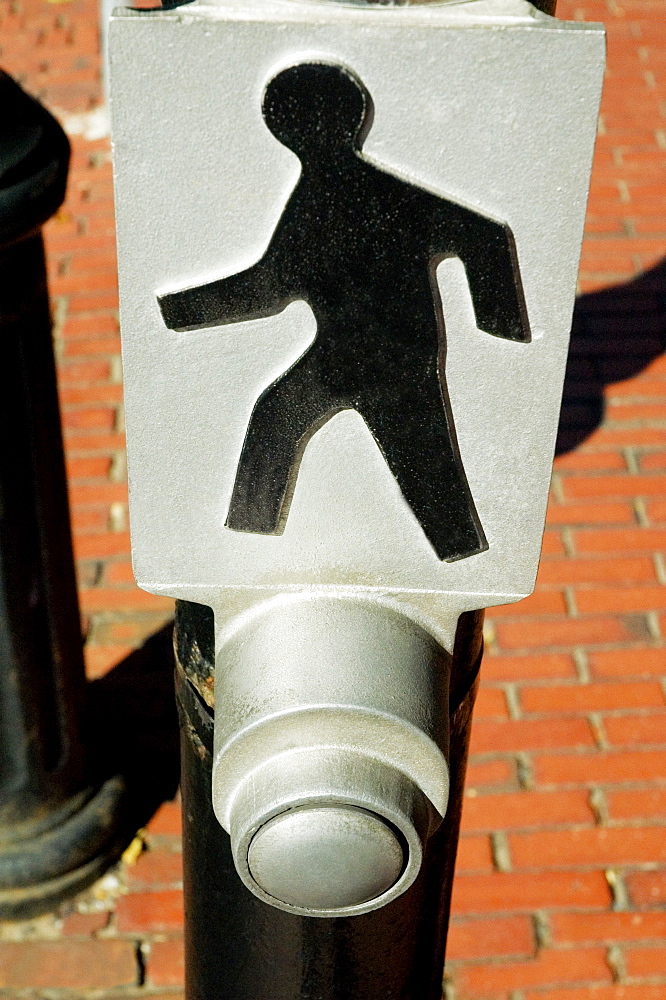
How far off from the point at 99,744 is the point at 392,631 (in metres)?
2.11

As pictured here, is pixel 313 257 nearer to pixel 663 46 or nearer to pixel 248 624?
pixel 248 624

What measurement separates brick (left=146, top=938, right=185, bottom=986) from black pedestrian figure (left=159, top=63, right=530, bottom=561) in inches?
78.9

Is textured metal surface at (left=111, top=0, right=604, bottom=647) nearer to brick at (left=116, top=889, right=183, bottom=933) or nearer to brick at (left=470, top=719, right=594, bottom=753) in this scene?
brick at (left=116, top=889, right=183, bottom=933)

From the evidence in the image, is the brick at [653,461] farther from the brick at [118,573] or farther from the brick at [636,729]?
the brick at [118,573]

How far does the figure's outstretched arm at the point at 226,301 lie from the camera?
1105 millimetres

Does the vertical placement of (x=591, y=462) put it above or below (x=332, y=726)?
below

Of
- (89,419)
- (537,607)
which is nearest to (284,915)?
(537,607)

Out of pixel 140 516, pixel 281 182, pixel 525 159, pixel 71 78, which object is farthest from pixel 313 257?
pixel 71 78

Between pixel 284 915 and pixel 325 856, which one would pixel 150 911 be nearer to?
pixel 284 915

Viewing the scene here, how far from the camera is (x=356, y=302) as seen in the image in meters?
1.11

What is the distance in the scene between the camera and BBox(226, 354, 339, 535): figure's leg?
1.17m

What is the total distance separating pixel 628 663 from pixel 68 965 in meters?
1.79

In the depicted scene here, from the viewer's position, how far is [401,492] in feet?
4.03

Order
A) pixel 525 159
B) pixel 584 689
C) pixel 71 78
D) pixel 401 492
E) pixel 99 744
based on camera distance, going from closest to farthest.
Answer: pixel 525 159 < pixel 401 492 < pixel 99 744 < pixel 584 689 < pixel 71 78
